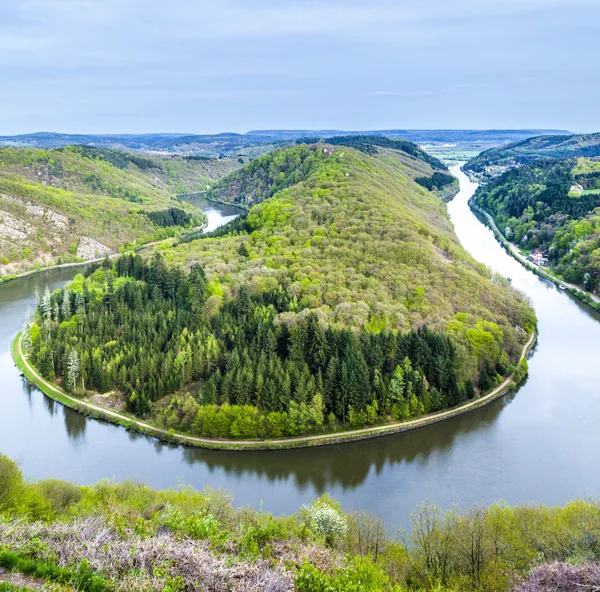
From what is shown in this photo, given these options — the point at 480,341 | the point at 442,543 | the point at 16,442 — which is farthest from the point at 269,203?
the point at 442,543

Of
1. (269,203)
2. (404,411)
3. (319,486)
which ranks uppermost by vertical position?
(269,203)

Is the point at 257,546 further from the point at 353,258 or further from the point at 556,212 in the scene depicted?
the point at 556,212

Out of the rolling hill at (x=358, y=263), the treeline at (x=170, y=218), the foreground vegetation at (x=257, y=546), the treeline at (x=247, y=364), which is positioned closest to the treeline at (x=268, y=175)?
the treeline at (x=170, y=218)

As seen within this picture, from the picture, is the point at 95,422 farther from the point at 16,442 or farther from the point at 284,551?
the point at 284,551

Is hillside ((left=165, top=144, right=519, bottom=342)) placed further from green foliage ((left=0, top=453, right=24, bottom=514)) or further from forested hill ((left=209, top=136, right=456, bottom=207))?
green foliage ((left=0, top=453, right=24, bottom=514))

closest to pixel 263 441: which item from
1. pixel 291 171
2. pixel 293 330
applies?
pixel 293 330

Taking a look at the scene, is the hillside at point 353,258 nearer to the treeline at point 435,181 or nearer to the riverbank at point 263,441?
the riverbank at point 263,441

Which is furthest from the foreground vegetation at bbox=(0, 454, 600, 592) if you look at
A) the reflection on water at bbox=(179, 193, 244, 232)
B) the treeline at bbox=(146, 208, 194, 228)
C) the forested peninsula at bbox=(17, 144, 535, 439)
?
the reflection on water at bbox=(179, 193, 244, 232)
